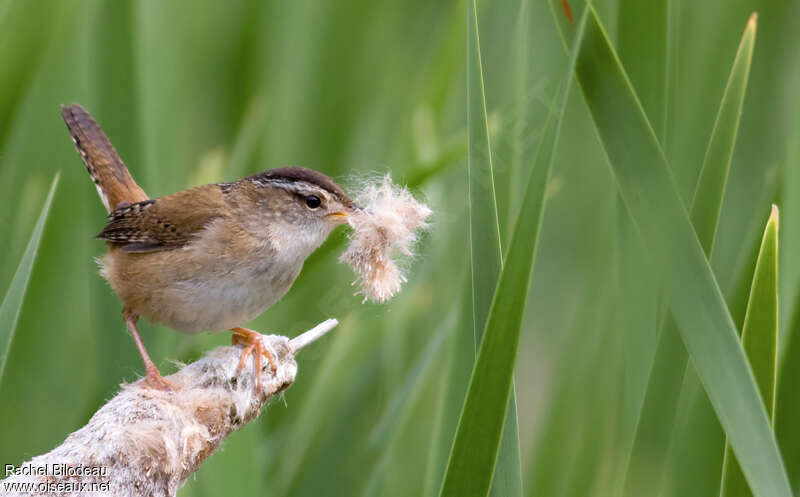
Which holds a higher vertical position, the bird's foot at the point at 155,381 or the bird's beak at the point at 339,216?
the bird's beak at the point at 339,216

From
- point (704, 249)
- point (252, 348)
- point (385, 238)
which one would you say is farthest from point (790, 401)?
point (252, 348)

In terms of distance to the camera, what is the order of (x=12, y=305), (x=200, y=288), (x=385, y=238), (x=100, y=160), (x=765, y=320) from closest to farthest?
1. (x=765, y=320)
2. (x=12, y=305)
3. (x=385, y=238)
4. (x=200, y=288)
5. (x=100, y=160)

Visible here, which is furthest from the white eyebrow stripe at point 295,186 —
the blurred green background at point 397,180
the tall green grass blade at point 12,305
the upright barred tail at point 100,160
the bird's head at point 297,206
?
the tall green grass blade at point 12,305

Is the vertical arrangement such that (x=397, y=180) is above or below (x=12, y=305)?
above

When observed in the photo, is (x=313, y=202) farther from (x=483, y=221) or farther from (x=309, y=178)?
(x=483, y=221)

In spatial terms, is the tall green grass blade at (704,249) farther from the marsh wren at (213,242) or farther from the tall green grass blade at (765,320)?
the marsh wren at (213,242)

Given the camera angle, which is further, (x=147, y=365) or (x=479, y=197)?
(x=147, y=365)

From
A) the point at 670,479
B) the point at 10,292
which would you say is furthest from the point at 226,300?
the point at 670,479
